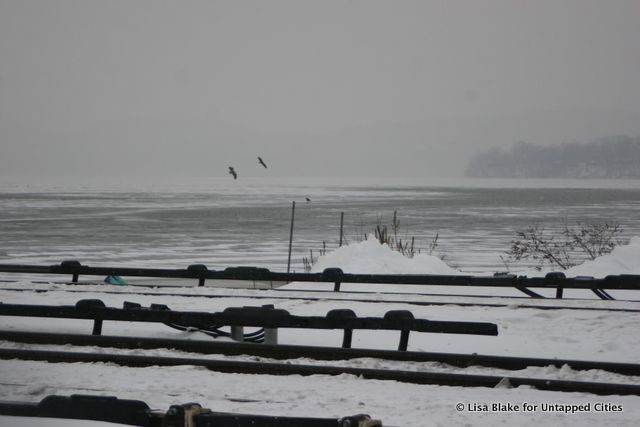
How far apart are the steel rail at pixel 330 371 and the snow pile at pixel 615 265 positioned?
968cm

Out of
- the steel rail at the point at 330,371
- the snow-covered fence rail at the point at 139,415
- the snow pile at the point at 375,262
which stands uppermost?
the snow pile at the point at 375,262

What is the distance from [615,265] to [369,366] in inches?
421

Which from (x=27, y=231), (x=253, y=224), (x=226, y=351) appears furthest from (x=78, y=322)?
(x=253, y=224)

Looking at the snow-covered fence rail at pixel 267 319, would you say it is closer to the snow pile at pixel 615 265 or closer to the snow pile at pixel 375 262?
the snow pile at pixel 375 262

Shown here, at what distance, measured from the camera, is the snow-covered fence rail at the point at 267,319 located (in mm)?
7898

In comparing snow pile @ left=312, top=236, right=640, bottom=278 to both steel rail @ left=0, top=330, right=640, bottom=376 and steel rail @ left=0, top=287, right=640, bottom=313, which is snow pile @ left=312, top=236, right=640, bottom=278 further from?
steel rail @ left=0, top=330, right=640, bottom=376

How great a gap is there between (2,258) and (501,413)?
21861 mm

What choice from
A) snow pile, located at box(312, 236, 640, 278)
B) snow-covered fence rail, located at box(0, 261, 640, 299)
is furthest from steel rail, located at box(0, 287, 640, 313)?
snow pile, located at box(312, 236, 640, 278)

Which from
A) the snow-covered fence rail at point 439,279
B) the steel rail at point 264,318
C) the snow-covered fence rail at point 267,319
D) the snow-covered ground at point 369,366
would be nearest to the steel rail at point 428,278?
the snow-covered fence rail at point 439,279

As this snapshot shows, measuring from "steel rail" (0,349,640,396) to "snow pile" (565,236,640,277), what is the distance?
381 inches

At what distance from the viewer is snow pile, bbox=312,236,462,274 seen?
16.9 m

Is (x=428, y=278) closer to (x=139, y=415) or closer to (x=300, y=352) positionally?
(x=300, y=352)

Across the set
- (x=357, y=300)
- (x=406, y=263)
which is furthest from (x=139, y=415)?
(x=406, y=263)

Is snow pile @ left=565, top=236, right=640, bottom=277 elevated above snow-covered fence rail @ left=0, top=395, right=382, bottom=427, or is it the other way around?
snow pile @ left=565, top=236, right=640, bottom=277
